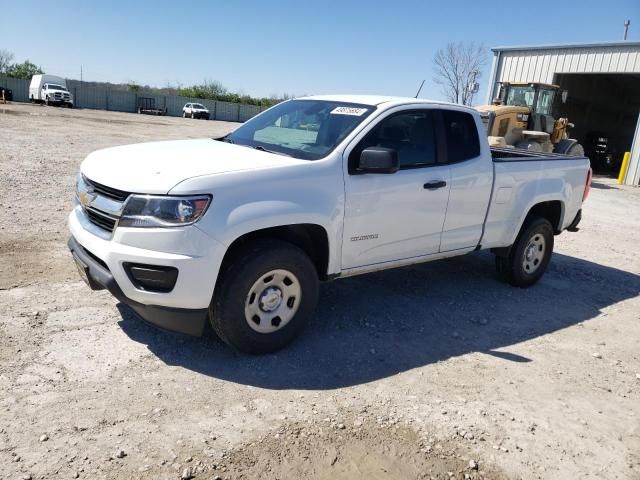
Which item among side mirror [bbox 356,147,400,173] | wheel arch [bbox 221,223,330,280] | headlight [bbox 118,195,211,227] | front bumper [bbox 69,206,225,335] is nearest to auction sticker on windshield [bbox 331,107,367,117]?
side mirror [bbox 356,147,400,173]

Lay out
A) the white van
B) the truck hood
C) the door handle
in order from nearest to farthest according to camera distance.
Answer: the truck hood, the door handle, the white van

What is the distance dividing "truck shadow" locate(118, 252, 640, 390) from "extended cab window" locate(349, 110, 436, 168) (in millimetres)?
1454

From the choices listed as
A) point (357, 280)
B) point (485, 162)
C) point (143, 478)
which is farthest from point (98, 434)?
point (485, 162)

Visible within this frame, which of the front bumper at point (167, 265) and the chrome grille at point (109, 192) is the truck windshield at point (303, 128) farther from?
the chrome grille at point (109, 192)

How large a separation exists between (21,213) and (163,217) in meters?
4.77

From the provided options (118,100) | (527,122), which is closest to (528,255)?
(527,122)

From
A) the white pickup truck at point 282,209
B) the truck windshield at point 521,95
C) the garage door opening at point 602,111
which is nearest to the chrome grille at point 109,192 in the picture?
the white pickup truck at point 282,209

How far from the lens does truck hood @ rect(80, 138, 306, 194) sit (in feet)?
11.5

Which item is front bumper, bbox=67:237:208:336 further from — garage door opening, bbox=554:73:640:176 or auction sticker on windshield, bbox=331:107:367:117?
garage door opening, bbox=554:73:640:176

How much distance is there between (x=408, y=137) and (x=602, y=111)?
30425 mm

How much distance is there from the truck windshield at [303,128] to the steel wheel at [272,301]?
957mm

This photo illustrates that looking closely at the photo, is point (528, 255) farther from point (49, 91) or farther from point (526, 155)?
point (49, 91)

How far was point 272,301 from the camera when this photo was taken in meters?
3.91

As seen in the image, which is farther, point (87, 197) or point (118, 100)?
point (118, 100)
